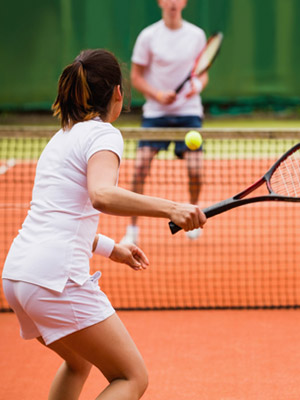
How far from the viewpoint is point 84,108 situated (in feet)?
5.99

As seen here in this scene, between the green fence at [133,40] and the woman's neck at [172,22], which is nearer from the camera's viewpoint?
the woman's neck at [172,22]

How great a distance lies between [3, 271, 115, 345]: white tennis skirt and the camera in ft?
5.66

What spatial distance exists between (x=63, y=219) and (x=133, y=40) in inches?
365

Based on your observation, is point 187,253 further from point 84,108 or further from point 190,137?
point 84,108

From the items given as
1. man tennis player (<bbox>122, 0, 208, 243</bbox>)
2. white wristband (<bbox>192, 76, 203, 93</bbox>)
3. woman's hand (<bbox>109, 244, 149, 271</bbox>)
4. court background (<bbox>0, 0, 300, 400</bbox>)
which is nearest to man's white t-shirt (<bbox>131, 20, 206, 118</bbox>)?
man tennis player (<bbox>122, 0, 208, 243</bbox>)

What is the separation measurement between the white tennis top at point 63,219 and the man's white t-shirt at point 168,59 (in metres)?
3.26

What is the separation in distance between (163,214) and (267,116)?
9.70m

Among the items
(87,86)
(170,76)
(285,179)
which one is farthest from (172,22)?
(87,86)

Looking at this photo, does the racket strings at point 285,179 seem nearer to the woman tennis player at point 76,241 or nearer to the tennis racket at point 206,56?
the woman tennis player at point 76,241

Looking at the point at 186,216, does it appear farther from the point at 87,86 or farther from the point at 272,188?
the point at 272,188

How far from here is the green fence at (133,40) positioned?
10578mm

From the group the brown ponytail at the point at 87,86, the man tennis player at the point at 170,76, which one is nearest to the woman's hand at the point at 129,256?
the brown ponytail at the point at 87,86

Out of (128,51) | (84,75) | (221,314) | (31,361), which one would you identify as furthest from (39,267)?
(128,51)

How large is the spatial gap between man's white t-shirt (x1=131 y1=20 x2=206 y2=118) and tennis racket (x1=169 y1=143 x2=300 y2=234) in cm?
245
